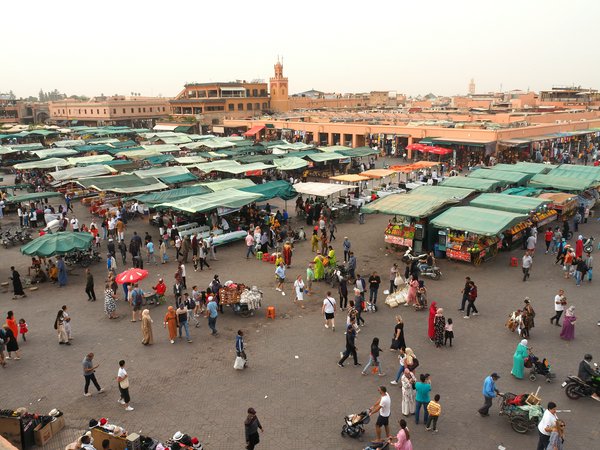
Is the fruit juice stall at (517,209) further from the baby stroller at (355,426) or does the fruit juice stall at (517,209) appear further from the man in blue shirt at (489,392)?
the baby stroller at (355,426)

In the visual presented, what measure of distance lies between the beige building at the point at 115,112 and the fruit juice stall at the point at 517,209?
73634 millimetres

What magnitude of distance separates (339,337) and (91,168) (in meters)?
24.1

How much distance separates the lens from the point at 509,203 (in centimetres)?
1906

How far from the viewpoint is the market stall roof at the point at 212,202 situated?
65.2 feet

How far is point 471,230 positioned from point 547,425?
30.0 feet

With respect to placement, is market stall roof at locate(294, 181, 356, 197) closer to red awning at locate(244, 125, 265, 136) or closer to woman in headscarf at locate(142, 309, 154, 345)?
woman in headscarf at locate(142, 309, 154, 345)

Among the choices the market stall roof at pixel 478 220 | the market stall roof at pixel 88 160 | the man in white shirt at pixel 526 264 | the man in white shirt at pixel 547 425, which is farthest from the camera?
the market stall roof at pixel 88 160

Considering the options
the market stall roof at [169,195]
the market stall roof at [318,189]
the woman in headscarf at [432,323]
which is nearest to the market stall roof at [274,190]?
the market stall roof at [318,189]

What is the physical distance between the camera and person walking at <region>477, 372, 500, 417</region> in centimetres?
854

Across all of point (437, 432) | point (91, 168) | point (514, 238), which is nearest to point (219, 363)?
point (437, 432)

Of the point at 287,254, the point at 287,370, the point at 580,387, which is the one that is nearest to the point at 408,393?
the point at 287,370

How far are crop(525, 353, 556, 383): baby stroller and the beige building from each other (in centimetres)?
8124

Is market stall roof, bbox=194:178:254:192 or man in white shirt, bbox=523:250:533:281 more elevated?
market stall roof, bbox=194:178:254:192

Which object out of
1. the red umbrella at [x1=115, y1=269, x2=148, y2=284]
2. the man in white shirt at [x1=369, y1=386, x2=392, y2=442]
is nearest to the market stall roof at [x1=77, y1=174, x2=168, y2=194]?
the red umbrella at [x1=115, y1=269, x2=148, y2=284]
